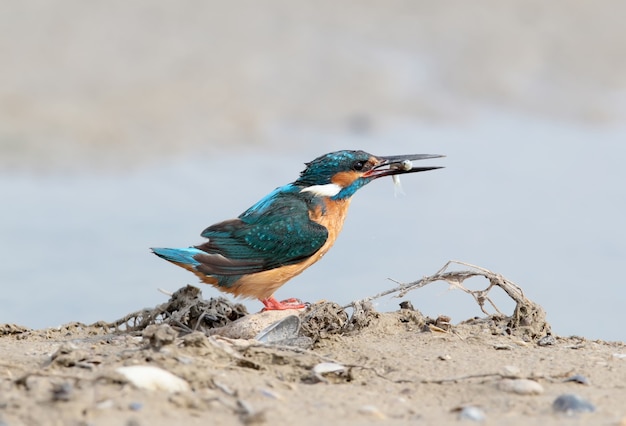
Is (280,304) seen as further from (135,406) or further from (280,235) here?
(135,406)

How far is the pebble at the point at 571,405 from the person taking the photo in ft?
13.6

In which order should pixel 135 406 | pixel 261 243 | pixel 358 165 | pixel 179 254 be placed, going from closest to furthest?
pixel 135 406 → pixel 179 254 → pixel 261 243 → pixel 358 165

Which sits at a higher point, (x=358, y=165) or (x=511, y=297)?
(x=358, y=165)

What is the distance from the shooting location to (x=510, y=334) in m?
6.04

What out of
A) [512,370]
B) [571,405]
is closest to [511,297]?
[512,370]

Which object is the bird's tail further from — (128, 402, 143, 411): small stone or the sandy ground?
(128, 402, 143, 411): small stone

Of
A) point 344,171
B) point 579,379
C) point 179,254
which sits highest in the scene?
point 344,171

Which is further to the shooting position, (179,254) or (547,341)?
(179,254)

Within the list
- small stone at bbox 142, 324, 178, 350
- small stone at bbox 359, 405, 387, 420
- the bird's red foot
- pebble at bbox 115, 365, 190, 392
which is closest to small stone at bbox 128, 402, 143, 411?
pebble at bbox 115, 365, 190, 392

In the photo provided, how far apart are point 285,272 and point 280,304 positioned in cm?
21

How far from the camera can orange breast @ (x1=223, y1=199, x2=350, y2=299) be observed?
657cm

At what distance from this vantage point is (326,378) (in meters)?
4.77

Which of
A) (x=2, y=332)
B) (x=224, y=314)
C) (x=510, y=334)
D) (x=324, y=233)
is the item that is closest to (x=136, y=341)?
(x=224, y=314)

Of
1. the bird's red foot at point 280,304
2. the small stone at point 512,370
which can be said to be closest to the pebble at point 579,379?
the small stone at point 512,370
